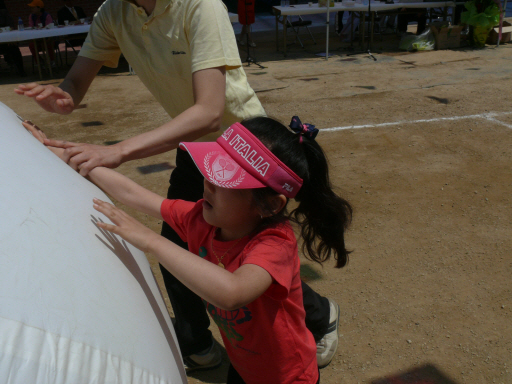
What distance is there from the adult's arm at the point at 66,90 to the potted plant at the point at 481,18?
1005 cm

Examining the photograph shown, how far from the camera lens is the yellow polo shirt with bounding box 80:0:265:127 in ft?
5.77

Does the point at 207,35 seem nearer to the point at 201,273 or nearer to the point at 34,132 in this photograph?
the point at 34,132

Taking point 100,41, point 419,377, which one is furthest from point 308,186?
point 419,377

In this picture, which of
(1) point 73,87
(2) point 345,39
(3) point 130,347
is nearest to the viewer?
(3) point 130,347

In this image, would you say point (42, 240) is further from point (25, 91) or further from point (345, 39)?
point (345, 39)

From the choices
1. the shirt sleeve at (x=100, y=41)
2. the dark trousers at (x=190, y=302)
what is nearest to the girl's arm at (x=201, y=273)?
the dark trousers at (x=190, y=302)

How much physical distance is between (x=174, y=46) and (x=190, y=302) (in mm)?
1142

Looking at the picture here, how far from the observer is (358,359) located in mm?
2453

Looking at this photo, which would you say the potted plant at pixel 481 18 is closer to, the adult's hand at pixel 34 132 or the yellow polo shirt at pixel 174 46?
the yellow polo shirt at pixel 174 46

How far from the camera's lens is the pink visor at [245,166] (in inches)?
55.3

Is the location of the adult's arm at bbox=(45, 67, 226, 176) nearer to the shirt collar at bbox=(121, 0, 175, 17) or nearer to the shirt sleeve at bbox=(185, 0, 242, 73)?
the shirt sleeve at bbox=(185, 0, 242, 73)

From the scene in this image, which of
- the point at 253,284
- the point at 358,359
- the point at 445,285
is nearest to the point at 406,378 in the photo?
the point at 358,359

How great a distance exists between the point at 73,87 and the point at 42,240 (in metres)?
1.19

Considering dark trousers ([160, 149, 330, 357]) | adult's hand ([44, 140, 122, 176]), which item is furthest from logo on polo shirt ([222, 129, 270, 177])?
dark trousers ([160, 149, 330, 357])
